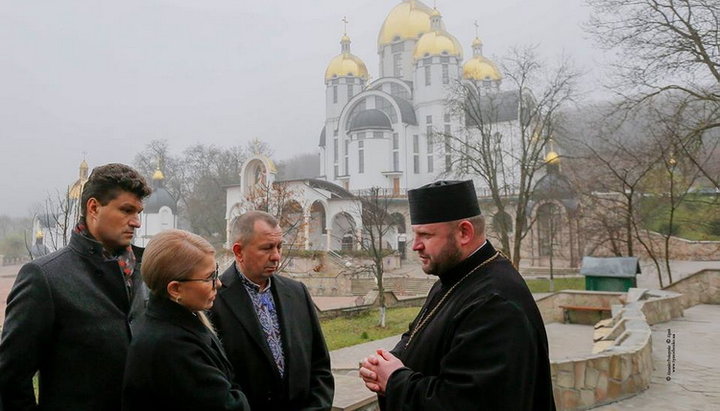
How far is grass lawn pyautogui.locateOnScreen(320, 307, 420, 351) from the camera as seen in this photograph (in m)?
12.7

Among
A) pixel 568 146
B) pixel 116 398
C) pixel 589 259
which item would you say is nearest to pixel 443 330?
pixel 116 398

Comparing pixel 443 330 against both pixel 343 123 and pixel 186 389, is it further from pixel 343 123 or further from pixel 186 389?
pixel 343 123

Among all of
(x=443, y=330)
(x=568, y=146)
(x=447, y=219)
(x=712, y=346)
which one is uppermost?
(x=568, y=146)

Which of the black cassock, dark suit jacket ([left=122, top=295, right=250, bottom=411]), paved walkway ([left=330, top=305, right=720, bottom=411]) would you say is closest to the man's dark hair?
dark suit jacket ([left=122, top=295, right=250, bottom=411])

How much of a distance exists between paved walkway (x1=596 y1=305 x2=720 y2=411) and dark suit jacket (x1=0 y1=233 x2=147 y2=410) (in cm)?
479

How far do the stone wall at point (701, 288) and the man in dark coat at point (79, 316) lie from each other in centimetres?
1525

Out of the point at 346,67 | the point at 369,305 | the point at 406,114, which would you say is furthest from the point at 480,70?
the point at 369,305

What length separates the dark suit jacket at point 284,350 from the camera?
8.35 feet

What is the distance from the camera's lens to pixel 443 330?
2156 mm

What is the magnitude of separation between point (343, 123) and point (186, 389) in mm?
48403

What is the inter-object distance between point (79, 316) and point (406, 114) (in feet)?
153

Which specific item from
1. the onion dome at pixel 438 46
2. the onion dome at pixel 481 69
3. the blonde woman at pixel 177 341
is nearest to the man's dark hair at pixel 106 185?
the blonde woman at pixel 177 341

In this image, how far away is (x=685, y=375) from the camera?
6.14 metres

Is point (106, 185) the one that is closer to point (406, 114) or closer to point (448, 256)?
point (448, 256)
